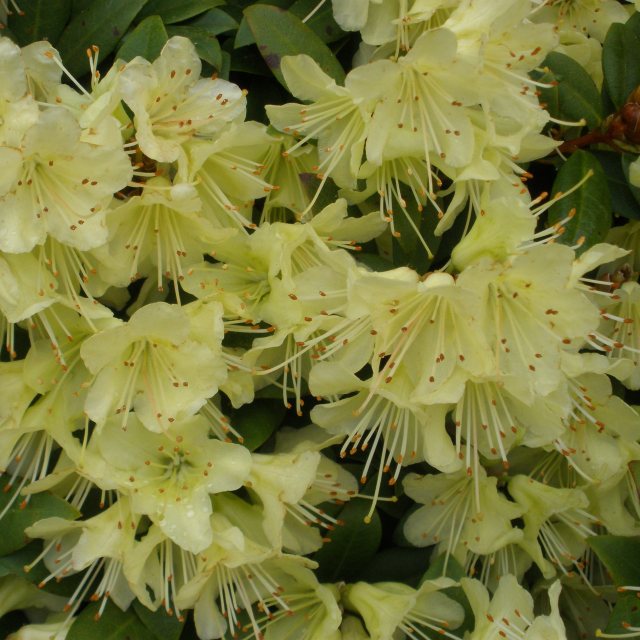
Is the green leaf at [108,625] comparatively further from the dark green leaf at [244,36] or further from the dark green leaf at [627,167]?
the dark green leaf at [627,167]

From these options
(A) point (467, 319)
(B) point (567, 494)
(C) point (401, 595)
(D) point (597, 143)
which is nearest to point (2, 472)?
(C) point (401, 595)

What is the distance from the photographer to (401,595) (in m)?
1.52

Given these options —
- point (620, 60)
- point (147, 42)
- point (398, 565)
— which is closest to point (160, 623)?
point (398, 565)

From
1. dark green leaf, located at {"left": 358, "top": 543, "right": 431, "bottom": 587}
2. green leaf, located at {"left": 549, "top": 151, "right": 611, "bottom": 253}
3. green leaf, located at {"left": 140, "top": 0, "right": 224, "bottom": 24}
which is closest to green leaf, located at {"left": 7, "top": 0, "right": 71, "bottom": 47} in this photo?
green leaf, located at {"left": 140, "top": 0, "right": 224, "bottom": 24}

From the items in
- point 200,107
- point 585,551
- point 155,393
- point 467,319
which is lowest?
point 585,551

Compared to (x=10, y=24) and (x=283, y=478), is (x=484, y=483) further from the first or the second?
(x=10, y=24)

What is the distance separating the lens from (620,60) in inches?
67.6

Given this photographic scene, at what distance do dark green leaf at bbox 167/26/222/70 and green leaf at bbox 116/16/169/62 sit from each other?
0.06 metres

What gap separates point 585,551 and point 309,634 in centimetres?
55

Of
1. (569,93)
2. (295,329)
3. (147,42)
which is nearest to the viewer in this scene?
(295,329)

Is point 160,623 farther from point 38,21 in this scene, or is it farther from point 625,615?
point 38,21

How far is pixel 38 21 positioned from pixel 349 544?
1015 millimetres

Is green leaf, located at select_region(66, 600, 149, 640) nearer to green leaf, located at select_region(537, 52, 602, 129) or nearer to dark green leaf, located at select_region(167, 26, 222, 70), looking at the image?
dark green leaf, located at select_region(167, 26, 222, 70)

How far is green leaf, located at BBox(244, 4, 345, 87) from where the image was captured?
1.61m
